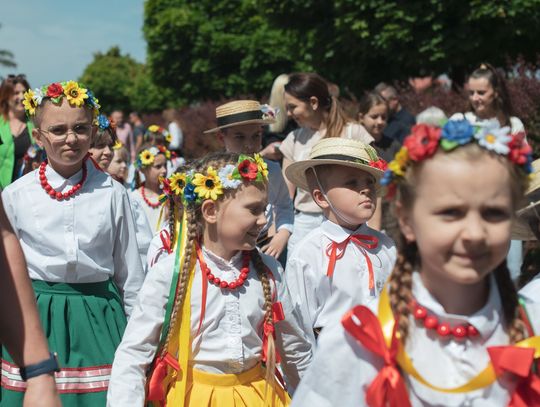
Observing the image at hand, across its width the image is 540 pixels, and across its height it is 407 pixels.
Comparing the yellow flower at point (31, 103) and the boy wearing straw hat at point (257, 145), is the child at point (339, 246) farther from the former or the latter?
the yellow flower at point (31, 103)

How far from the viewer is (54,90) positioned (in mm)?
5180

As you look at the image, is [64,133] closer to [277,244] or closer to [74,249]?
[74,249]

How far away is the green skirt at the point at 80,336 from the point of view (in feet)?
15.3

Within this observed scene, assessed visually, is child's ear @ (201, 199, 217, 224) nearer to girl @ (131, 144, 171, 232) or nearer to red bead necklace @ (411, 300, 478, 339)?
red bead necklace @ (411, 300, 478, 339)

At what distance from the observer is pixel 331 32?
24.6 m

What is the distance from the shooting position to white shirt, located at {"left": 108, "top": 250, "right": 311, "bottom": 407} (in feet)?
12.2

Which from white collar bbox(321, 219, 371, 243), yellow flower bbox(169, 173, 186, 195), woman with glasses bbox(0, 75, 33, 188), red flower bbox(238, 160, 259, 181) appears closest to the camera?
red flower bbox(238, 160, 259, 181)

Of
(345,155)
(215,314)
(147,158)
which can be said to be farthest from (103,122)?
(215,314)

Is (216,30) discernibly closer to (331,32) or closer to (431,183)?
(331,32)

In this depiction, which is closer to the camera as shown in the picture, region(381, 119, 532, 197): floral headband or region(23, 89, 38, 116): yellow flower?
region(381, 119, 532, 197): floral headband

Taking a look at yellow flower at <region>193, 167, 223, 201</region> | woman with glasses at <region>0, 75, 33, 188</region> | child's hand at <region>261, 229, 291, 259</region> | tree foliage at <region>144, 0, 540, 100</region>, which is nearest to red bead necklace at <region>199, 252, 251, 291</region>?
yellow flower at <region>193, 167, 223, 201</region>

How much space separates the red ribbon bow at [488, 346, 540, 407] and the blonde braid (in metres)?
1.55

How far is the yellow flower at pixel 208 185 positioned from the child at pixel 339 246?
687 mm

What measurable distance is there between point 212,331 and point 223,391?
28 centimetres
